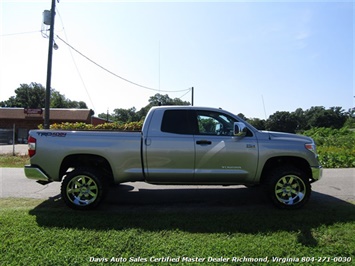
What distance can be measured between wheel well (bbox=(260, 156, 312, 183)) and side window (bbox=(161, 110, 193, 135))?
1663 mm

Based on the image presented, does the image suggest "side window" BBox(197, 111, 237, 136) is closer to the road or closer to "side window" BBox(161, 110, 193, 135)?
"side window" BBox(161, 110, 193, 135)

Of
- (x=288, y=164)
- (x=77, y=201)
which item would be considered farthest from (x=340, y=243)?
(x=77, y=201)

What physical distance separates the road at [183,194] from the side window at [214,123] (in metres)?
1.53

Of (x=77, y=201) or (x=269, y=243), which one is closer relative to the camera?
(x=269, y=243)

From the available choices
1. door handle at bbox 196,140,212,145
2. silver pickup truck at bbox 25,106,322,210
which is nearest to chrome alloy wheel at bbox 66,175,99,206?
silver pickup truck at bbox 25,106,322,210

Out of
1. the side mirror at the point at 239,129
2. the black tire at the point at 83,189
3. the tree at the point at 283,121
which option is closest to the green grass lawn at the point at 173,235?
the black tire at the point at 83,189

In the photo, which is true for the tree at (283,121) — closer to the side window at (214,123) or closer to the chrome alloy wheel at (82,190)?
the side window at (214,123)

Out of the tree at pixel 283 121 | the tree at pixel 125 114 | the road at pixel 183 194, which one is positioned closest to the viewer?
the road at pixel 183 194

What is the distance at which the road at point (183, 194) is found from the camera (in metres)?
5.85

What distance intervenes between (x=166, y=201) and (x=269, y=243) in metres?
2.66

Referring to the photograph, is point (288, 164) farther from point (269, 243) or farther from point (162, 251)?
point (162, 251)

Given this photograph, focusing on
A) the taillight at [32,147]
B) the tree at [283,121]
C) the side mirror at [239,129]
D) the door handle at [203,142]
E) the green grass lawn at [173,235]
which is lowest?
the green grass lawn at [173,235]

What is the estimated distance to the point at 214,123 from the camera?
537cm

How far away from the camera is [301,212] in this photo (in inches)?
197
